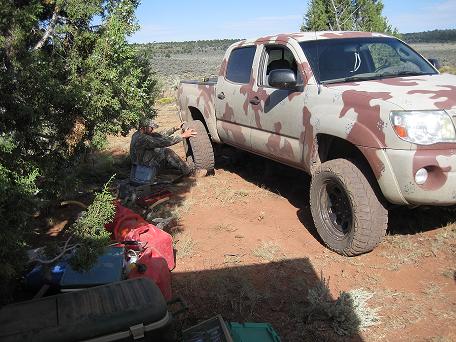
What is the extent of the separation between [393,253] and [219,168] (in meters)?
4.12

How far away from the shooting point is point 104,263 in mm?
3469

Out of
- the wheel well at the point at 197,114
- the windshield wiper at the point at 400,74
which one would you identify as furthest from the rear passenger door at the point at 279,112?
the wheel well at the point at 197,114

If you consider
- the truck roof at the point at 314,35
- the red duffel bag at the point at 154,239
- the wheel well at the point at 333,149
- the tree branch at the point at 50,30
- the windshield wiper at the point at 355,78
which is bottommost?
the red duffel bag at the point at 154,239

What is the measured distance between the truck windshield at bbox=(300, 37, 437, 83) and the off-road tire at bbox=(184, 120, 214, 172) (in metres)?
2.48

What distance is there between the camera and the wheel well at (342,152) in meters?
4.04

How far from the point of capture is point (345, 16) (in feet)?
54.9

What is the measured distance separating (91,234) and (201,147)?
12.7ft

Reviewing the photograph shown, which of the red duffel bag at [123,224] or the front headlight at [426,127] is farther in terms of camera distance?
the red duffel bag at [123,224]

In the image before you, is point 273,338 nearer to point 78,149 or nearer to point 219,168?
point 78,149

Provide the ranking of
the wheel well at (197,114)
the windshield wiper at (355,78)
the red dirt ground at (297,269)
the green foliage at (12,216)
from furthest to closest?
the wheel well at (197,114), the windshield wiper at (355,78), the red dirt ground at (297,269), the green foliage at (12,216)

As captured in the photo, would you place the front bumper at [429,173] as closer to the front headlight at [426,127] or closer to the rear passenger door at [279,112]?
the front headlight at [426,127]

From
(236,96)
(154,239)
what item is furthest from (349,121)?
(236,96)

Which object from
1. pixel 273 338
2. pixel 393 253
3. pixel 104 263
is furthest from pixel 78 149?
pixel 393 253

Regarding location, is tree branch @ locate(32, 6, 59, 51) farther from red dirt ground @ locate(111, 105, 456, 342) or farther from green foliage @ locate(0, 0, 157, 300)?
red dirt ground @ locate(111, 105, 456, 342)
